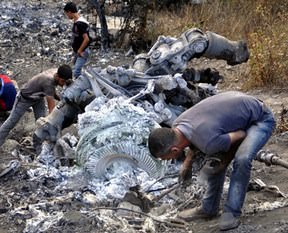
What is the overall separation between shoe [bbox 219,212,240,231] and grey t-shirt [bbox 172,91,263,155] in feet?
2.05

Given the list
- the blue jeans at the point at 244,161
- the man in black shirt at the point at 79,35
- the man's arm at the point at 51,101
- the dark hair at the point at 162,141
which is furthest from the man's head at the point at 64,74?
the dark hair at the point at 162,141

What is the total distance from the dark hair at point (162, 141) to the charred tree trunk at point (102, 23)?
995 centimetres

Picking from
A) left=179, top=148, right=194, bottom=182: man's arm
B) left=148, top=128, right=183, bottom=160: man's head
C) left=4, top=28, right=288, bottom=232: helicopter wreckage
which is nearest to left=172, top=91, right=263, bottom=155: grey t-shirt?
left=148, top=128, right=183, bottom=160: man's head

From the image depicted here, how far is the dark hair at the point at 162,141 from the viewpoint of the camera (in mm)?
5406

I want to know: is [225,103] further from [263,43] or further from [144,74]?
[263,43]

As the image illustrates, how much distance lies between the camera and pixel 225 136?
18.3ft

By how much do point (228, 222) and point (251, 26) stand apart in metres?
8.47

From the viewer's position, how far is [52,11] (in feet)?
65.3

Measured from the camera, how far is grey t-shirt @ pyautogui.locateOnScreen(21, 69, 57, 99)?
8758mm

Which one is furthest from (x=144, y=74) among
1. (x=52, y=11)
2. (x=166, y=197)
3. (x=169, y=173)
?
(x=52, y=11)

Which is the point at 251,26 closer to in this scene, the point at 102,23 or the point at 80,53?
the point at 102,23

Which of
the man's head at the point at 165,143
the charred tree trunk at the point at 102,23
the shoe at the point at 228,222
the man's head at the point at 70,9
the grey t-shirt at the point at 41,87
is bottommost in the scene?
the charred tree trunk at the point at 102,23

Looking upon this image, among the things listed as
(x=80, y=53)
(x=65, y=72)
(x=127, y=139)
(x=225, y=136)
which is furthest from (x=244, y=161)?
(x=80, y=53)

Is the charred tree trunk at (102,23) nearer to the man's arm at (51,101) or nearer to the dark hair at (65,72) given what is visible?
the man's arm at (51,101)
